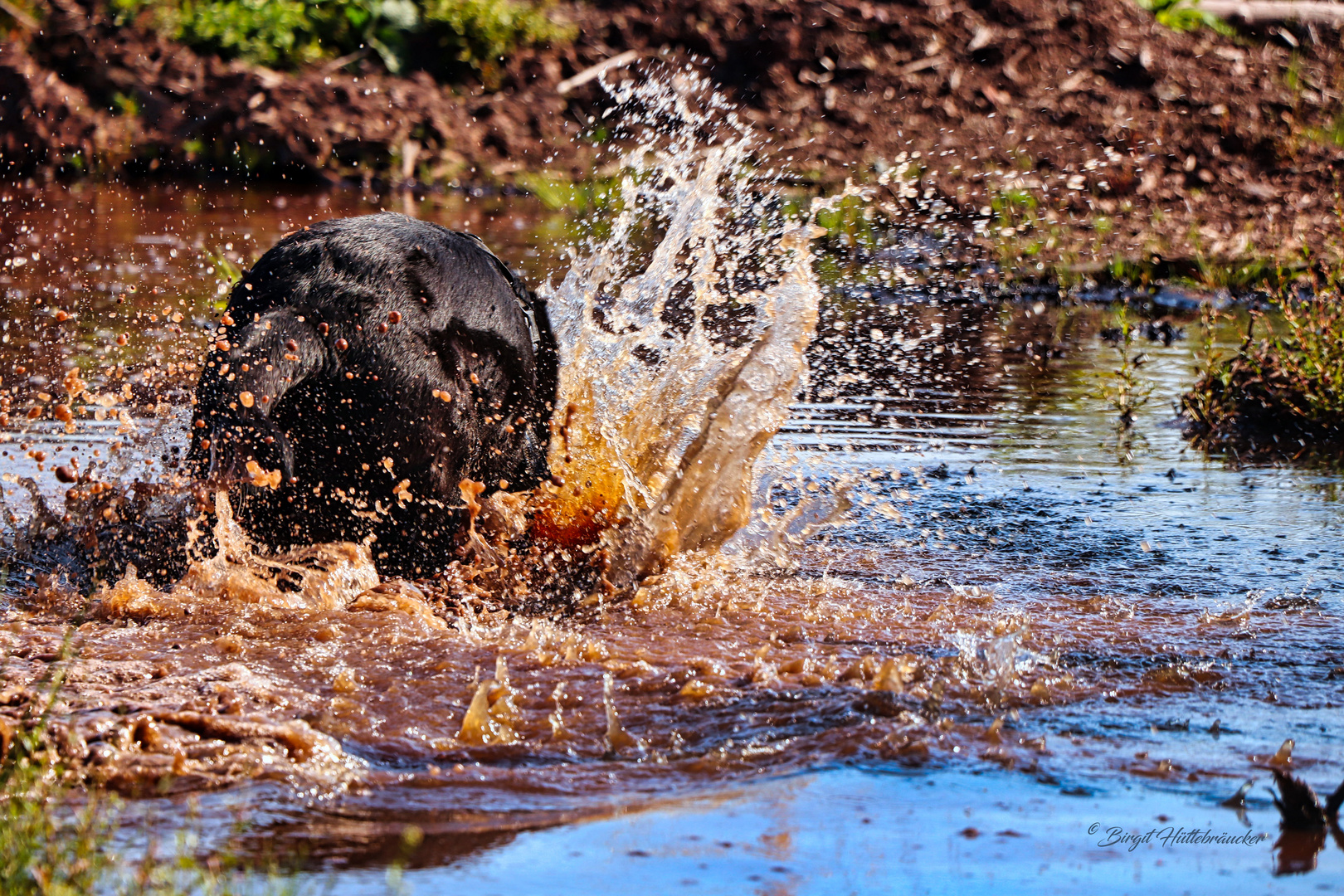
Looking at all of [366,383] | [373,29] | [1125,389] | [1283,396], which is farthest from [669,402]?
[373,29]

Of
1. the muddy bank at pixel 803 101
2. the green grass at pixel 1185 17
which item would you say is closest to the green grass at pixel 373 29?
the muddy bank at pixel 803 101

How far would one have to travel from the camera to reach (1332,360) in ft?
20.5

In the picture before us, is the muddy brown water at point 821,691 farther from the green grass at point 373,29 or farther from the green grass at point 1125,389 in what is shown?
the green grass at point 373,29

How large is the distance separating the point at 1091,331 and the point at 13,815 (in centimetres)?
726

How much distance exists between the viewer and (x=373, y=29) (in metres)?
15.9

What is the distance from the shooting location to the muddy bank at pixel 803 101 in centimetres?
1307

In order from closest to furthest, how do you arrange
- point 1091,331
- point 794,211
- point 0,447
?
point 0,447 → point 1091,331 → point 794,211

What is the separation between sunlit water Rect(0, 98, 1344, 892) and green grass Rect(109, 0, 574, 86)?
9.80m

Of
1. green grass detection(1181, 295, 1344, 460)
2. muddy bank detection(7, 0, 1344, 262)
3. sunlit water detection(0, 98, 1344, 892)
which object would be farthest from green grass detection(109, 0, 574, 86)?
green grass detection(1181, 295, 1344, 460)

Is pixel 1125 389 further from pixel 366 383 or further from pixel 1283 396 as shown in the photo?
pixel 366 383

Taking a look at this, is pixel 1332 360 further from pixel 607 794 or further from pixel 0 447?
pixel 0 447

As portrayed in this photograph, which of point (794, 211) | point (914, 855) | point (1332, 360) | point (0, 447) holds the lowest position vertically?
point (914, 855)

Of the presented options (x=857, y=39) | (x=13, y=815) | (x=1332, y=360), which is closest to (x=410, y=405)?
(x=13, y=815)

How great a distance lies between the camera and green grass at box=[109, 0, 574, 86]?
51.4 feet
